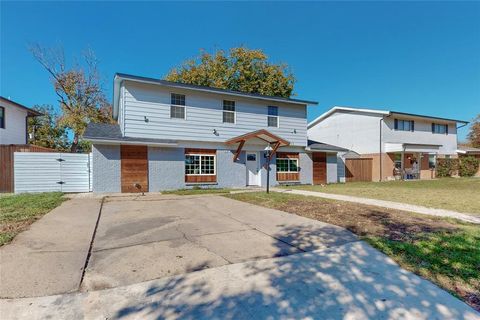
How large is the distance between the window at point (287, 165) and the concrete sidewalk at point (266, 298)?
13136 mm

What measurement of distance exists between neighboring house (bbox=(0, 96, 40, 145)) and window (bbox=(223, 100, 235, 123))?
14.9 m

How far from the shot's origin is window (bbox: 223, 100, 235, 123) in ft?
50.2

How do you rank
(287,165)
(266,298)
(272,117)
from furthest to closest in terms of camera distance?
(287,165), (272,117), (266,298)

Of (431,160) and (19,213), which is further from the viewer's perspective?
(431,160)

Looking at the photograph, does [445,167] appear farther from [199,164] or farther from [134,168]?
[134,168]

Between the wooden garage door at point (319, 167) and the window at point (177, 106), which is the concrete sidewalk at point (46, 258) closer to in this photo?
the window at point (177, 106)

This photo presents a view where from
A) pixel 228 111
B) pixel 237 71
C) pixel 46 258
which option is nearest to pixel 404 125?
pixel 237 71

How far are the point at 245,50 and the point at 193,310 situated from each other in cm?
2828

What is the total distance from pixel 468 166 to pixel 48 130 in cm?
4606

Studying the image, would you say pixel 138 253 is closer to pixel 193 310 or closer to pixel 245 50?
pixel 193 310

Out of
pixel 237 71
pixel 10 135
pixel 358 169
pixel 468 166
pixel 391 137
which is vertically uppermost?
pixel 237 71

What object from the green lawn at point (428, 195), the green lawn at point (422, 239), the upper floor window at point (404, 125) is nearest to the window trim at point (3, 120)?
the green lawn at point (422, 239)

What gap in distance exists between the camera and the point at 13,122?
18.7m

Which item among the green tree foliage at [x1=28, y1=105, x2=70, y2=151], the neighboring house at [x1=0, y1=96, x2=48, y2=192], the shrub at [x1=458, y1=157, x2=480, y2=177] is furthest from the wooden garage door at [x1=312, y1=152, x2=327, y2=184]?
the green tree foliage at [x1=28, y1=105, x2=70, y2=151]
